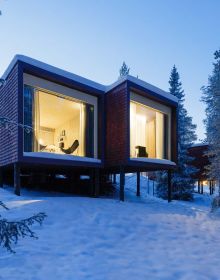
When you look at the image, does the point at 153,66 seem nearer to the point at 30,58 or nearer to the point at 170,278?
the point at 30,58

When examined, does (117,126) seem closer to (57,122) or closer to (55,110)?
(55,110)

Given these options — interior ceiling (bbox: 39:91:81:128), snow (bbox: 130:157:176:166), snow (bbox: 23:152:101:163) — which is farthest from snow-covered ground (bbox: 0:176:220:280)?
interior ceiling (bbox: 39:91:81:128)

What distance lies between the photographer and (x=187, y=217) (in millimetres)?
10000

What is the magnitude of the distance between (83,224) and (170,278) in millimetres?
2935

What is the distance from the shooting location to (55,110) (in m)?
14.7

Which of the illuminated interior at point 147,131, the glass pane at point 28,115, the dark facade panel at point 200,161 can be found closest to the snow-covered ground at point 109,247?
the glass pane at point 28,115

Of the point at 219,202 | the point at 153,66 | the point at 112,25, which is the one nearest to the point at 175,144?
the point at 219,202

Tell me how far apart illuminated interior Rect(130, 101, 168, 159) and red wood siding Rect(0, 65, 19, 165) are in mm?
5035

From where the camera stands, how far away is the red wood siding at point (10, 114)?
10.7 m

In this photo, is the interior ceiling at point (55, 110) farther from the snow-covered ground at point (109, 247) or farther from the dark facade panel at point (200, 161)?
the dark facade panel at point (200, 161)

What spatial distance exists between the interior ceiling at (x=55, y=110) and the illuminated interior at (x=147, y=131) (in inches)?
106

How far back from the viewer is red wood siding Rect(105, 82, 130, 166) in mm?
12250

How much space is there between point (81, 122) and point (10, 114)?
2.97m

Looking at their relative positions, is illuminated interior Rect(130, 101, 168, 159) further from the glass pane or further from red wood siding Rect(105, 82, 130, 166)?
the glass pane
